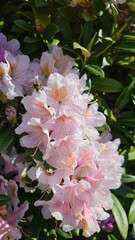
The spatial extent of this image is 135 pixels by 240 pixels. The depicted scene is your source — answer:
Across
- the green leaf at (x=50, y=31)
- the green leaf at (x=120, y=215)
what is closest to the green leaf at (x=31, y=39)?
the green leaf at (x=50, y=31)

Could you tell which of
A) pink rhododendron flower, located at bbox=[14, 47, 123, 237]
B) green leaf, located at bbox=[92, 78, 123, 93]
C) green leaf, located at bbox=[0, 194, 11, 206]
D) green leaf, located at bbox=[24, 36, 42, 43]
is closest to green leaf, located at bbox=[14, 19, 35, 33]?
green leaf, located at bbox=[24, 36, 42, 43]

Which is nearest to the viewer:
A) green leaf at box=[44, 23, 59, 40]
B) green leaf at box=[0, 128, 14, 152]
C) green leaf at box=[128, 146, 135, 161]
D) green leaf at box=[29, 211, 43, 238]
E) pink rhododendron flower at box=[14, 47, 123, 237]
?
pink rhododendron flower at box=[14, 47, 123, 237]

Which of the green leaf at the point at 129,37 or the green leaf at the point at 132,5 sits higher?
the green leaf at the point at 132,5

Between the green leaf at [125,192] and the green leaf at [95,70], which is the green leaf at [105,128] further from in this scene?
the green leaf at [125,192]

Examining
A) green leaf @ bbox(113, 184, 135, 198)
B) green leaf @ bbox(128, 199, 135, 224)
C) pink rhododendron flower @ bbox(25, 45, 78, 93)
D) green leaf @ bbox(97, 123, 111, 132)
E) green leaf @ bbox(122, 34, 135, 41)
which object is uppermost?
pink rhododendron flower @ bbox(25, 45, 78, 93)

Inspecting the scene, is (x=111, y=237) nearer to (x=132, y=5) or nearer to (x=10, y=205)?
(x=10, y=205)

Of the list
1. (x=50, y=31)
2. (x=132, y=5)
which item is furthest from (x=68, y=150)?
(x=132, y=5)

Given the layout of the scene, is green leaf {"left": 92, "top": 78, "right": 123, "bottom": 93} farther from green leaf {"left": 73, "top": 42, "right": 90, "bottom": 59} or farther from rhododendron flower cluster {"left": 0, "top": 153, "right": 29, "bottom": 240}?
rhododendron flower cluster {"left": 0, "top": 153, "right": 29, "bottom": 240}
